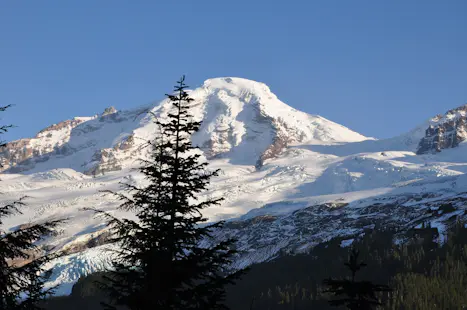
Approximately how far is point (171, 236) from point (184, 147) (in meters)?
5.30

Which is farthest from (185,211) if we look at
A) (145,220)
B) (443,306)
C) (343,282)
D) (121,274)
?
(443,306)

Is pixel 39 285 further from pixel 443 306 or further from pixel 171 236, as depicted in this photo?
pixel 443 306

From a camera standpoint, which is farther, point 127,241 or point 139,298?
point 127,241

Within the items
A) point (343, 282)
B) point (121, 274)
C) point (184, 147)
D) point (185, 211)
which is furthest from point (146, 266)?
point (343, 282)

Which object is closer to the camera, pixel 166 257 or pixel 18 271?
pixel 18 271

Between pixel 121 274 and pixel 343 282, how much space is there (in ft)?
42.9

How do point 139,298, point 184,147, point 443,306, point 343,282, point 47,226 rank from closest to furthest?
point 139,298 < point 47,226 < point 184,147 < point 343,282 < point 443,306

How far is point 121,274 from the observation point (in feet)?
82.1

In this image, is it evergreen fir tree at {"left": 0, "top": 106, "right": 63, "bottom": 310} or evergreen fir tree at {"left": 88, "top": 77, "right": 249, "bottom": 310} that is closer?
evergreen fir tree at {"left": 0, "top": 106, "right": 63, "bottom": 310}

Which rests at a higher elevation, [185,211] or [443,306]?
[185,211]

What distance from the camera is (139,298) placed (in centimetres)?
2342

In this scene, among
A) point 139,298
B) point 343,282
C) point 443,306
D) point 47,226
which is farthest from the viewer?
point 443,306

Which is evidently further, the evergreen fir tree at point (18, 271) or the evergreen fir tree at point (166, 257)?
the evergreen fir tree at point (166, 257)

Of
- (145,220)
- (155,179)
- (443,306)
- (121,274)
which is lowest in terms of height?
(443,306)
